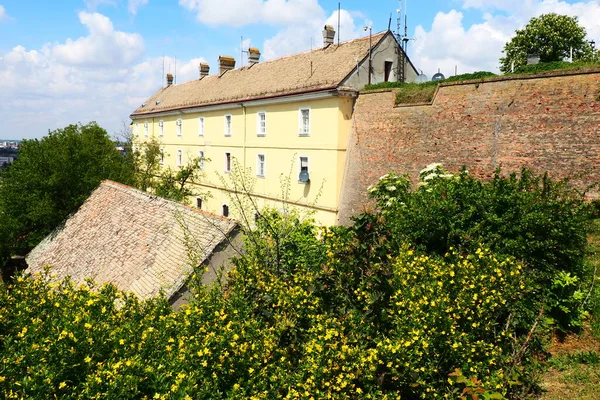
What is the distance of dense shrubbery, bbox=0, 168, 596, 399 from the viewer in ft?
14.5

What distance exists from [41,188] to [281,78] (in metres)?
13.3

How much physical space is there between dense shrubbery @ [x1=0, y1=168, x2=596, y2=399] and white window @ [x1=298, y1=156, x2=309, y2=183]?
1382 centimetres

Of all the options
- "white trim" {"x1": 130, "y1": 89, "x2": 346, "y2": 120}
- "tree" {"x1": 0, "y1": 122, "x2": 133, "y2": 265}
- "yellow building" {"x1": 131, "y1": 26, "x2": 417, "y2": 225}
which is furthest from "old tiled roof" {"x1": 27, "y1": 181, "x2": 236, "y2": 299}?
"white trim" {"x1": 130, "y1": 89, "x2": 346, "y2": 120}

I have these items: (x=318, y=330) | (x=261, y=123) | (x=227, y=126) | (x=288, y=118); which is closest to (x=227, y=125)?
(x=227, y=126)

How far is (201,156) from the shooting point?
31562mm

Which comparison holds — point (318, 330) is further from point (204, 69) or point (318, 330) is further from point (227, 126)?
point (204, 69)

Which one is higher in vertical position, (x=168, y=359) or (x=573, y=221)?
(x=573, y=221)

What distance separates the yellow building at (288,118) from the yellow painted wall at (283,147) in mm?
48

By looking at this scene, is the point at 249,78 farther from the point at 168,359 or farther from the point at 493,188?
the point at 168,359

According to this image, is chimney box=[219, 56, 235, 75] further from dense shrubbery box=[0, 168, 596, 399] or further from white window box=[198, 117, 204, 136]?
dense shrubbery box=[0, 168, 596, 399]

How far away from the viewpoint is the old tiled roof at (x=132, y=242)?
10.0 m

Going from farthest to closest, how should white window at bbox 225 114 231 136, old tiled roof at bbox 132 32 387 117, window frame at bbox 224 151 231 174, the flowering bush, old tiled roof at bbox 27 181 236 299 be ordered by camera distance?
window frame at bbox 224 151 231 174, white window at bbox 225 114 231 136, old tiled roof at bbox 132 32 387 117, old tiled roof at bbox 27 181 236 299, the flowering bush

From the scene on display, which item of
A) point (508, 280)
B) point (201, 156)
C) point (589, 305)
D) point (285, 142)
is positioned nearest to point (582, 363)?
point (589, 305)

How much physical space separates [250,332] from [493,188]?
6.15 m
